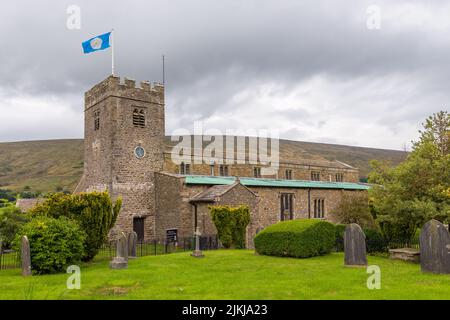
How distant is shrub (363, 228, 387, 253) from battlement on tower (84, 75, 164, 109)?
19930 millimetres

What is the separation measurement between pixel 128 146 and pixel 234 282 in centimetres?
2084

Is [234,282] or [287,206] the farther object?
[287,206]

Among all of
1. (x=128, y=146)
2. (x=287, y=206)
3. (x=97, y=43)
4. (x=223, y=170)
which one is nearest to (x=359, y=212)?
(x=287, y=206)

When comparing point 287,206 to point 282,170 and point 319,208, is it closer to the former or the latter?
point 319,208

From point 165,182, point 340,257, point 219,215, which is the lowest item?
point 340,257

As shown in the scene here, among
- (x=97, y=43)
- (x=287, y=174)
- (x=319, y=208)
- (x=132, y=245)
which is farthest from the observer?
(x=287, y=174)

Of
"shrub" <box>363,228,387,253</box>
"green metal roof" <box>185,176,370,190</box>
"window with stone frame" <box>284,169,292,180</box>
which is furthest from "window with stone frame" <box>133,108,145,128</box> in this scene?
"shrub" <box>363,228,387,253</box>

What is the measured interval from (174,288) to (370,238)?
44.5 feet

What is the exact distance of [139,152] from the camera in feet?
103

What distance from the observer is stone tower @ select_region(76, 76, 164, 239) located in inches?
1187
